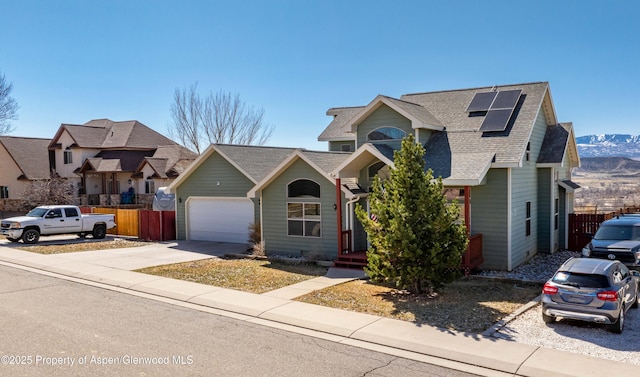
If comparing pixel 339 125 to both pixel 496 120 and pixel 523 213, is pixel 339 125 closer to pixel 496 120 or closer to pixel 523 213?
pixel 496 120

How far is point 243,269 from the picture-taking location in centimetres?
1839

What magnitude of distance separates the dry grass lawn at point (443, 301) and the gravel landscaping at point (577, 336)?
1.77ft

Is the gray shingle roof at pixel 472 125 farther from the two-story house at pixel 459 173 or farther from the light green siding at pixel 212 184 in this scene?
the light green siding at pixel 212 184

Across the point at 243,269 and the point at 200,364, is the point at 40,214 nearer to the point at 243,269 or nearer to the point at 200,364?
the point at 243,269

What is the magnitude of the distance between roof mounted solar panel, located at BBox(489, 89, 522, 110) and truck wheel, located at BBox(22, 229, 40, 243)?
73.7 feet

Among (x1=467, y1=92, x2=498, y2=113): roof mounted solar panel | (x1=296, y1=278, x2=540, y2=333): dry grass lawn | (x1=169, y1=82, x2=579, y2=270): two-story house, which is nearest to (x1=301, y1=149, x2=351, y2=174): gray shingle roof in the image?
(x1=169, y1=82, x2=579, y2=270): two-story house

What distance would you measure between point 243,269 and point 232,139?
32.8 m

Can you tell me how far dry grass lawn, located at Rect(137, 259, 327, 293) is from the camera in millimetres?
15789

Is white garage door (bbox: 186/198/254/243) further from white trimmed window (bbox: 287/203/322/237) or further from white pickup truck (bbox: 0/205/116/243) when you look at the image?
white pickup truck (bbox: 0/205/116/243)

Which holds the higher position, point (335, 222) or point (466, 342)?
point (335, 222)

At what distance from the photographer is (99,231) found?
28266 mm

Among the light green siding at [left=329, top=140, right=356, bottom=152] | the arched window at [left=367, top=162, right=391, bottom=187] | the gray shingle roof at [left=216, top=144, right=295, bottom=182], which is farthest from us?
the light green siding at [left=329, top=140, right=356, bottom=152]

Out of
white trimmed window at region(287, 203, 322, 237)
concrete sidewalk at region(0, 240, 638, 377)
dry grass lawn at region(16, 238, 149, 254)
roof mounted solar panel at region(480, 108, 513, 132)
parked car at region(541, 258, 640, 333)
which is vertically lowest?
concrete sidewalk at region(0, 240, 638, 377)

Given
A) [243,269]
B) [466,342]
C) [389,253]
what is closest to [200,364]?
[466,342]
